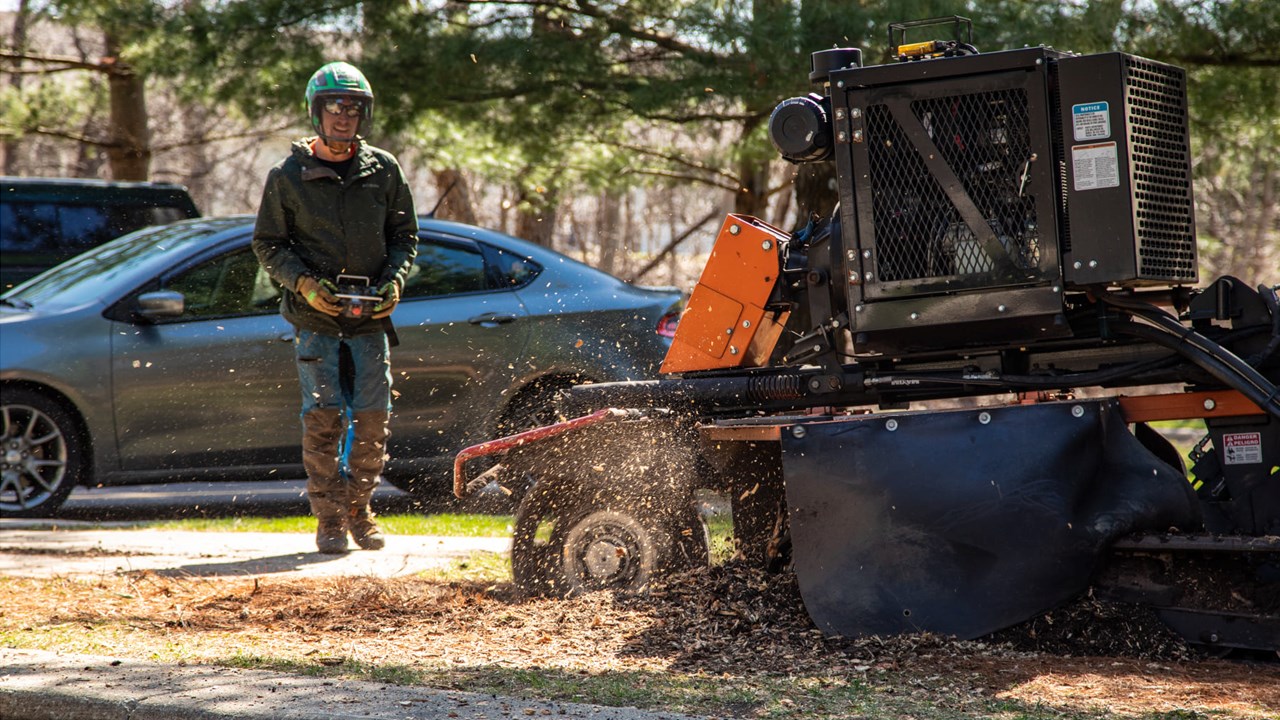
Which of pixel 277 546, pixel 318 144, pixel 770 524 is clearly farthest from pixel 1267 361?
pixel 277 546

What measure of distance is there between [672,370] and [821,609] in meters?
1.20

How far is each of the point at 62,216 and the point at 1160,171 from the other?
966 cm

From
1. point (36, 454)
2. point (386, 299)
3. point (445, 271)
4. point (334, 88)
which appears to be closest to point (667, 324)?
point (445, 271)

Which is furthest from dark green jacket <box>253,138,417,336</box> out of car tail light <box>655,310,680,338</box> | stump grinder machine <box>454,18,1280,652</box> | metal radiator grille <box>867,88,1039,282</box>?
metal radiator grille <box>867,88,1039,282</box>

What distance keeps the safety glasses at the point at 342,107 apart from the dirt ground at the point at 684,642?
221 centimetres

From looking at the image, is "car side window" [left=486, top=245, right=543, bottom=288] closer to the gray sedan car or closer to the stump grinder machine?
the gray sedan car

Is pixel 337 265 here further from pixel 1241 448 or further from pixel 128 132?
pixel 128 132

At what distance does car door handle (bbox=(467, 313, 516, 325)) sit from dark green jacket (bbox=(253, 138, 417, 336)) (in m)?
1.31

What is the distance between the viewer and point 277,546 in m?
7.74

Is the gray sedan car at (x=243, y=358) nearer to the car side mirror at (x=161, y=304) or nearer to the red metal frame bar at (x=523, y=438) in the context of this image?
the car side mirror at (x=161, y=304)

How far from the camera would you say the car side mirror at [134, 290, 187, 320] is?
8.26 meters

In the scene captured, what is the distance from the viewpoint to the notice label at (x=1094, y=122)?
4812 millimetres

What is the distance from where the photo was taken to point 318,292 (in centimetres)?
700

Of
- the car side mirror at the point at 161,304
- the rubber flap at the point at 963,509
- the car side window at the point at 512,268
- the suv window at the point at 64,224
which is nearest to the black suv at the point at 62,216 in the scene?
the suv window at the point at 64,224
